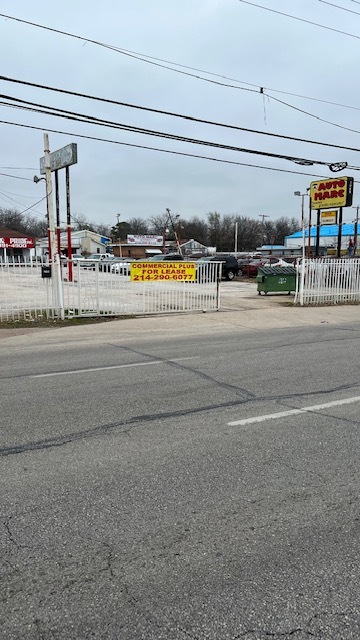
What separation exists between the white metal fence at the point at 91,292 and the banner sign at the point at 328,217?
1285cm

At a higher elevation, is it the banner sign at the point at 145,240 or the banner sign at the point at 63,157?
the banner sign at the point at 145,240

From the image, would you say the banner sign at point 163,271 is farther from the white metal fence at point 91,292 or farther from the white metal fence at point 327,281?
the white metal fence at point 327,281

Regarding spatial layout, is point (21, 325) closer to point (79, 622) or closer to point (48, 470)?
point (48, 470)

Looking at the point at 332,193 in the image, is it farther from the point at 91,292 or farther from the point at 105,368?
the point at 105,368

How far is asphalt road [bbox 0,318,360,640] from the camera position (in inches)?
88.0

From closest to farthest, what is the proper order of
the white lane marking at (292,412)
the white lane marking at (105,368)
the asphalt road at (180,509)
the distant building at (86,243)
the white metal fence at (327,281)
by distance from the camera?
the asphalt road at (180,509)
the white lane marking at (292,412)
the white lane marking at (105,368)
the white metal fence at (327,281)
the distant building at (86,243)

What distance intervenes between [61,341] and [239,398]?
5.87 metres

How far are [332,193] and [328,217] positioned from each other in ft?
7.53

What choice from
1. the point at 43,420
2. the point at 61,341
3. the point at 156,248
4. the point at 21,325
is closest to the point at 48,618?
the point at 43,420

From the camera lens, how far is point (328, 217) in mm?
25828

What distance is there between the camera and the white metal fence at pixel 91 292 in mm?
13492

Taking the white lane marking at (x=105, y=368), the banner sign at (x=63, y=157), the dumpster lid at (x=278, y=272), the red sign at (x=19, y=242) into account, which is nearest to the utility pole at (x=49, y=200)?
the banner sign at (x=63, y=157)

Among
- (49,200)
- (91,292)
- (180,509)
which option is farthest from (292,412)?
(49,200)

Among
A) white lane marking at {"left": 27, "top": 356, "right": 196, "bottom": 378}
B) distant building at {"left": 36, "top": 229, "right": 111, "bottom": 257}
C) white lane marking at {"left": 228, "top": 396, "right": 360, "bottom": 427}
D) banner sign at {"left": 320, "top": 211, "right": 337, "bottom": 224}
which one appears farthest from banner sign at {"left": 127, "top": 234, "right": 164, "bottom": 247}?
white lane marking at {"left": 228, "top": 396, "right": 360, "bottom": 427}
